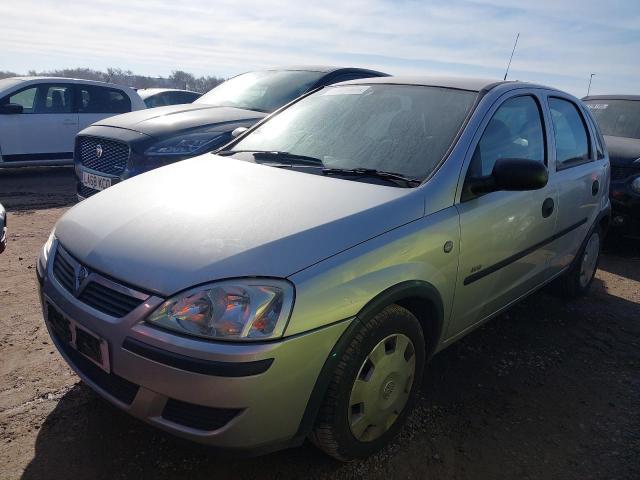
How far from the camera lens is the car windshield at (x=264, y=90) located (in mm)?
5543

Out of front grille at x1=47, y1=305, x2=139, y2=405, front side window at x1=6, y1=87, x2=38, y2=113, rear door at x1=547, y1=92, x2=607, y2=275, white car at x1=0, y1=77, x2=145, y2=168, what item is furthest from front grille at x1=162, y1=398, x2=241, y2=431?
front side window at x1=6, y1=87, x2=38, y2=113

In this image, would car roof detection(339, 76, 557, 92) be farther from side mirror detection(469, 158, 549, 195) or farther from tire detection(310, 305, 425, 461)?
tire detection(310, 305, 425, 461)

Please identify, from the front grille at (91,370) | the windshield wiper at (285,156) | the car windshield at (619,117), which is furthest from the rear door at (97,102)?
the car windshield at (619,117)

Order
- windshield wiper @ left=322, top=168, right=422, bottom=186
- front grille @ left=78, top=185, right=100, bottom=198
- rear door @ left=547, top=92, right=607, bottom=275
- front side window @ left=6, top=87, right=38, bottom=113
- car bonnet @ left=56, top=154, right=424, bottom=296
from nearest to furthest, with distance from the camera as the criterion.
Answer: car bonnet @ left=56, top=154, right=424, bottom=296, windshield wiper @ left=322, top=168, right=422, bottom=186, rear door @ left=547, top=92, right=607, bottom=275, front grille @ left=78, top=185, right=100, bottom=198, front side window @ left=6, top=87, right=38, bottom=113

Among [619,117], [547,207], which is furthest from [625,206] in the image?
[547,207]

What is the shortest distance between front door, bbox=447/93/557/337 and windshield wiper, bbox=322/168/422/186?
0.90ft

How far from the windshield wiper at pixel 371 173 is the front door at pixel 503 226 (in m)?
0.28

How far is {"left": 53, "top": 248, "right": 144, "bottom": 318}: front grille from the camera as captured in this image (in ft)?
5.93

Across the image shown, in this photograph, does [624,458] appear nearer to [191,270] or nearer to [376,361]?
[376,361]

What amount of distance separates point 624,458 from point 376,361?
4.41ft

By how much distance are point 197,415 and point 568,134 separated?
3202mm

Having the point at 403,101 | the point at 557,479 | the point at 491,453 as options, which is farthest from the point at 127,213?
the point at 557,479

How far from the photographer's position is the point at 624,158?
5.59 metres

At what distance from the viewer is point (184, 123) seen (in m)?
4.75
